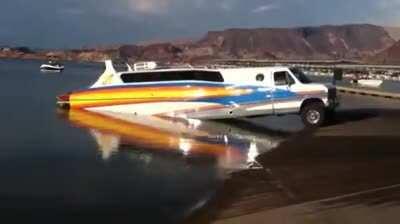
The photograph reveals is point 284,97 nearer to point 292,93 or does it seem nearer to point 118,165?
point 292,93

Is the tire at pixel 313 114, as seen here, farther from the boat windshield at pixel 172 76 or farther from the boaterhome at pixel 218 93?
the boat windshield at pixel 172 76

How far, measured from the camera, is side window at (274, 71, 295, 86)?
91.7ft

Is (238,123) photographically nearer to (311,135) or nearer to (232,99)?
(232,99)

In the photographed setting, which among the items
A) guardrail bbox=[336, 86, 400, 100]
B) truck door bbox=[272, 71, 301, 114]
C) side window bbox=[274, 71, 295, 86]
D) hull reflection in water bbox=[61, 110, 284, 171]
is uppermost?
side window bbox=[274, 71, 295, 86]

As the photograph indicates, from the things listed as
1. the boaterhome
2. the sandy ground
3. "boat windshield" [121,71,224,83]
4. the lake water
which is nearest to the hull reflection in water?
the lake water

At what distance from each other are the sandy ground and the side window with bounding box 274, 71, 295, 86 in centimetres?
450

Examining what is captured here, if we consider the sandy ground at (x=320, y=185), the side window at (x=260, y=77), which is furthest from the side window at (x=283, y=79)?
the sandy ground at (x=320, y=185)

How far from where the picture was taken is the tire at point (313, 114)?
2764 centimetres

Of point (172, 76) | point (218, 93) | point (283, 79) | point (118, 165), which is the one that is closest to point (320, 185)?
point (118, 165)

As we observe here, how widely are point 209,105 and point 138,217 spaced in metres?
16.9

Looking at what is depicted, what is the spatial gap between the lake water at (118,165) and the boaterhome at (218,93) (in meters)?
0.84

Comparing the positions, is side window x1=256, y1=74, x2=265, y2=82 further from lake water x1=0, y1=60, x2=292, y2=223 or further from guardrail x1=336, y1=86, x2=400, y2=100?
guardrail x1=336, y1=86, x2=400, y2=100

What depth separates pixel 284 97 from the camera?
91.3 feet

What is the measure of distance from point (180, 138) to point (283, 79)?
20.3 ft
